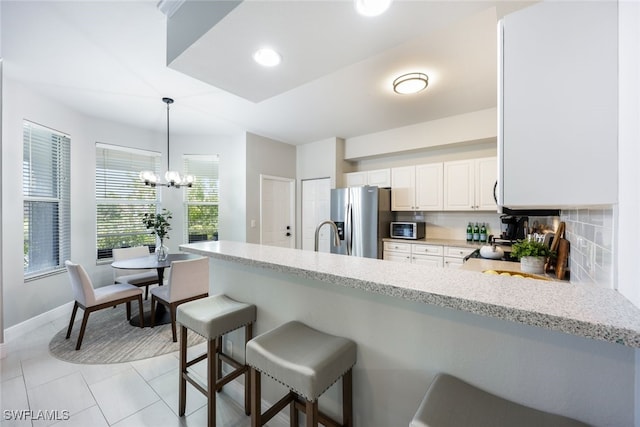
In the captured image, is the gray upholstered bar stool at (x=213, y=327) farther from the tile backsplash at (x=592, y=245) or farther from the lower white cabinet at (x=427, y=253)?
the lower white cabinet at (x=427, y=253)

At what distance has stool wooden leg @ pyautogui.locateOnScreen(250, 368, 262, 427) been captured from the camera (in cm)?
117

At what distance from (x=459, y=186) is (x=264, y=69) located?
3.17 metres

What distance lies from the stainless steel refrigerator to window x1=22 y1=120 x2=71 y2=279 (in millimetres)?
3833

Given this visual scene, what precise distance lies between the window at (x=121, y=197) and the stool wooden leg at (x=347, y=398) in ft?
14.5

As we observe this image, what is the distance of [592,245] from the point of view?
114cm

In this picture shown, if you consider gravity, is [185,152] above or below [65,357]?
above

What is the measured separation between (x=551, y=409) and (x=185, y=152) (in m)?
5.23

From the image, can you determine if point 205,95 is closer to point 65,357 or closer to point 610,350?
point 65,357

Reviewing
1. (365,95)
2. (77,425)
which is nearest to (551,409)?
(77,425)

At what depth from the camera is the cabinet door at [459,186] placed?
3594mm

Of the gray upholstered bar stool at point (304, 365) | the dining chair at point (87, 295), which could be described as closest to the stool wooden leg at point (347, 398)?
the gray upholstered bar stool at point (304, 365)

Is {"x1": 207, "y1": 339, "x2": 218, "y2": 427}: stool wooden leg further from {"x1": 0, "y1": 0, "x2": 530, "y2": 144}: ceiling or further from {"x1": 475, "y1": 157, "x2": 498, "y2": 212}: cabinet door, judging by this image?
{"x1": 475, "y1": 157, "x2": 498, "y2": 212}: cabinet door

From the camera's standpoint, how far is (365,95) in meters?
3.04

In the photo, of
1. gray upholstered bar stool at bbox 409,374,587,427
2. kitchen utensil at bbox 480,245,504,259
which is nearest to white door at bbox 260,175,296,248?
kitchen utensil at bbox 480,245,504,259
